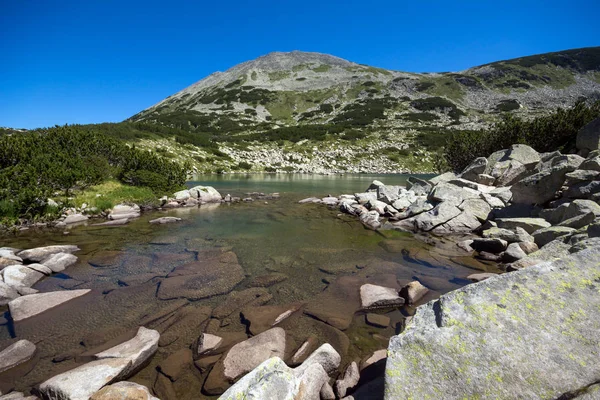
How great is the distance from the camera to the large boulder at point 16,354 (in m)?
4.57

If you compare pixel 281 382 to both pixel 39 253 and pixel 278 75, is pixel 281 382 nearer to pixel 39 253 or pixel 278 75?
pixel 39 253

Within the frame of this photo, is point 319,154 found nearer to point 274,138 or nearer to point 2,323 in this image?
point 274,138

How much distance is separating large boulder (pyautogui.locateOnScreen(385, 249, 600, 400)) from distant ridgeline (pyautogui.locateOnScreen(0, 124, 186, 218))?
18301mm

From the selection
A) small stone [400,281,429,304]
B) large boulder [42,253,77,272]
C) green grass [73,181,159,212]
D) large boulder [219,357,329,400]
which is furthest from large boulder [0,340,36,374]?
green grass [73,181,159,212]

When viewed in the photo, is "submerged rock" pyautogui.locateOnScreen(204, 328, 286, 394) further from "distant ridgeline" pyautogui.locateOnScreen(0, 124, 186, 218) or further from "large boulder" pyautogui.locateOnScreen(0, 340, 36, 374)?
"distant ridgeline" pyautogui.locateOnScreen(0, 124, 186, 218)

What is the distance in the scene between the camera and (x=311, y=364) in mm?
4012

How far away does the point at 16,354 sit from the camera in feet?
15.6

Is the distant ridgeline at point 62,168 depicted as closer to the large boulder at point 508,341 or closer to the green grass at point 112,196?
the green grass at point 112,196

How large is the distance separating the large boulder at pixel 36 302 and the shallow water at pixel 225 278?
0.22 m

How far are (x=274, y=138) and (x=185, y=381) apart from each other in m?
74.2

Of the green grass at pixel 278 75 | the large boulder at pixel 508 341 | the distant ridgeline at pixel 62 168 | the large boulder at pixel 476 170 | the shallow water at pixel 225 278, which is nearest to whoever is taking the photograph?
the large boulder at pixel 508 341

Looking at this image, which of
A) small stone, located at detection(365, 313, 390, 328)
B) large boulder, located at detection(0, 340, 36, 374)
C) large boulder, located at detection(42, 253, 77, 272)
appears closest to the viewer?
large boulder, located at detection(0, 340, 36, 374)

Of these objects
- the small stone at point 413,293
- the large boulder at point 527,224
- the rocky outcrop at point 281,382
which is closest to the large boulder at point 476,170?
the large boulder at point 527,224

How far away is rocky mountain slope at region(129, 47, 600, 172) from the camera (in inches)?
2611
